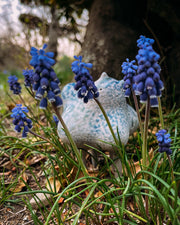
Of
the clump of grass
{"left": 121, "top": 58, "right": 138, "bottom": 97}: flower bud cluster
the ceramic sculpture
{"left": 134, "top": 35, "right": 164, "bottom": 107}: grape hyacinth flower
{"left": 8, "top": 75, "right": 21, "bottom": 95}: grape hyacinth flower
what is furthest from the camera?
{"left": 8, "top": 75, "right": 21, "bottom": 95}: grape hyacinth flower

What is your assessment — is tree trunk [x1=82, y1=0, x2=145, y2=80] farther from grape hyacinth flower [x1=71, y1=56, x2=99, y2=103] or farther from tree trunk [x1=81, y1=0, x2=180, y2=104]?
grape hyacinth flower [x1=71, y1=56, x2=99, y2=103]

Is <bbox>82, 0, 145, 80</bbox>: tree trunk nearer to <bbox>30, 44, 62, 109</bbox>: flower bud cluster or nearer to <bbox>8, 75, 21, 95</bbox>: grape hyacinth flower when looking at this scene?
<bbox>8, 75, 21, 95</bbox>: grape hyacinth flower

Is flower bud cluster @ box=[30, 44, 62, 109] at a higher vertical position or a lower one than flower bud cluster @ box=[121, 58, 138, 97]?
lower

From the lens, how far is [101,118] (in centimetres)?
196

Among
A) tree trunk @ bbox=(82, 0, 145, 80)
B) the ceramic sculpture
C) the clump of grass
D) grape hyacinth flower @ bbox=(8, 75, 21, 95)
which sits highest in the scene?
tree trunk @ bbox=(82, 0, 145, 80)

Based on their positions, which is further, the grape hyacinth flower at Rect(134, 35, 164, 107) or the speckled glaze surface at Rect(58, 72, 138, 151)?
the speckled glaze surface at Rect(58, 72, 138, 151)

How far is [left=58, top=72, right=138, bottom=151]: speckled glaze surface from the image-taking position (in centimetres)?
189

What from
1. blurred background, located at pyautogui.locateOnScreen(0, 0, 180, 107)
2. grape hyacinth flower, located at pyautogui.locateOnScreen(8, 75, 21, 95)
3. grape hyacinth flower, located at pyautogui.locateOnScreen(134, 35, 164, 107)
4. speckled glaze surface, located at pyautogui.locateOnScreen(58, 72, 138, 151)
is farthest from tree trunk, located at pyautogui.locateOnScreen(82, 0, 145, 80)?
grape hyacinth flower, located at pyautogui.locateOnScreen(134, 35, 164, 107)

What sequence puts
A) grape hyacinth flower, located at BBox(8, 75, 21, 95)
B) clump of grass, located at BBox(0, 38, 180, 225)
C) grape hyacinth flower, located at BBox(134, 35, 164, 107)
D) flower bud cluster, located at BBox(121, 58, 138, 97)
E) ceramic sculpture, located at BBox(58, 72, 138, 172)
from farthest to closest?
1. grape hyacinth flower, located at BBox(8, 75, 21, 95)
2. ceramic sculpture, located at BBox(58, 72, 138, 172)
3. flower bud cluster, located at BBox(121, 58, 138, 97)
4. clump of grass, located at BBox(0, 38, 180, 225)
5. grape hyacinth flower, located at BBox(134, 35, 164, 107)

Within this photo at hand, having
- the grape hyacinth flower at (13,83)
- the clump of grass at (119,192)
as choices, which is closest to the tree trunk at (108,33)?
the grape hyacinth flower at (13,83)

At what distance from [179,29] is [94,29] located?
56.4 inches

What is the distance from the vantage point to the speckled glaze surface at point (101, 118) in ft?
6.19

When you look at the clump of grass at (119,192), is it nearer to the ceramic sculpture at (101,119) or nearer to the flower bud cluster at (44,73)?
the flower bud cluster at (44,73)

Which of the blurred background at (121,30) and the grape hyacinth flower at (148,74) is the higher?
the blurred background at (121,30)
